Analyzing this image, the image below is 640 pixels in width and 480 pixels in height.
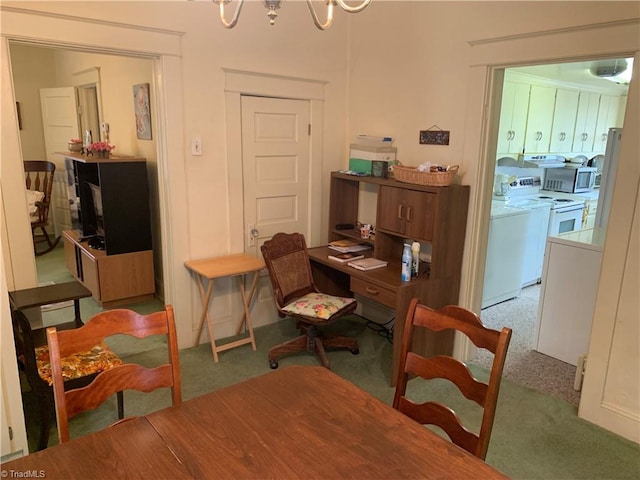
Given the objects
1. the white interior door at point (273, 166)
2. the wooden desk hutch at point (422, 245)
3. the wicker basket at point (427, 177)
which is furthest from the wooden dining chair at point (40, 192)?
the wicker basket at point (427, 177)

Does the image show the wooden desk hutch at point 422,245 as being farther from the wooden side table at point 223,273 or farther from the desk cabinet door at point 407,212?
the wooden side table at point 223,273

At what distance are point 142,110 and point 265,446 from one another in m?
3.68

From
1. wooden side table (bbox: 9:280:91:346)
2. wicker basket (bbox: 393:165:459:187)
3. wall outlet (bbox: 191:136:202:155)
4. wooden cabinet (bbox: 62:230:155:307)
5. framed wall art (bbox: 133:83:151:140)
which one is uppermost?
framed wall art (bbox: 133:83:151:140)

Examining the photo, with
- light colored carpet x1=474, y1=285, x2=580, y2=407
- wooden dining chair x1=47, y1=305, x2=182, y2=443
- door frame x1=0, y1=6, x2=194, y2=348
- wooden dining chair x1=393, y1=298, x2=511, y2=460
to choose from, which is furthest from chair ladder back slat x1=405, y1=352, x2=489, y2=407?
door frame x1=0, y1=6, x2=194, y2=348

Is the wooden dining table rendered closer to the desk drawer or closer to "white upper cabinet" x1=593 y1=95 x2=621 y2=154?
the desk drawer

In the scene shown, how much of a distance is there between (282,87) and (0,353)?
259 centimetres

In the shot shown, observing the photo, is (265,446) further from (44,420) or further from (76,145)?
(76,145)

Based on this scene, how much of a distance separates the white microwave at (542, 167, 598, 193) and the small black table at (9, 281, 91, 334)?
5298mm

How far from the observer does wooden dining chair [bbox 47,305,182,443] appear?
1.46 meters

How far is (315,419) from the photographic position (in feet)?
4.77

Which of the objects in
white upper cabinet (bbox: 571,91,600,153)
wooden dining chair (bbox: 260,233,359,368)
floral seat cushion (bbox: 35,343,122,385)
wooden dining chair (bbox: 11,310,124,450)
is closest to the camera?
wooden dining chair (bbox: 11,310,124,450)

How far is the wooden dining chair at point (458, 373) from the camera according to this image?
150 centimetres

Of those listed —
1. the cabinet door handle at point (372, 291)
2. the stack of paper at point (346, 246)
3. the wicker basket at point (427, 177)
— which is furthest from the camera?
the stack of paper at point (346, 246)

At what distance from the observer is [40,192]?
18.4 feet
